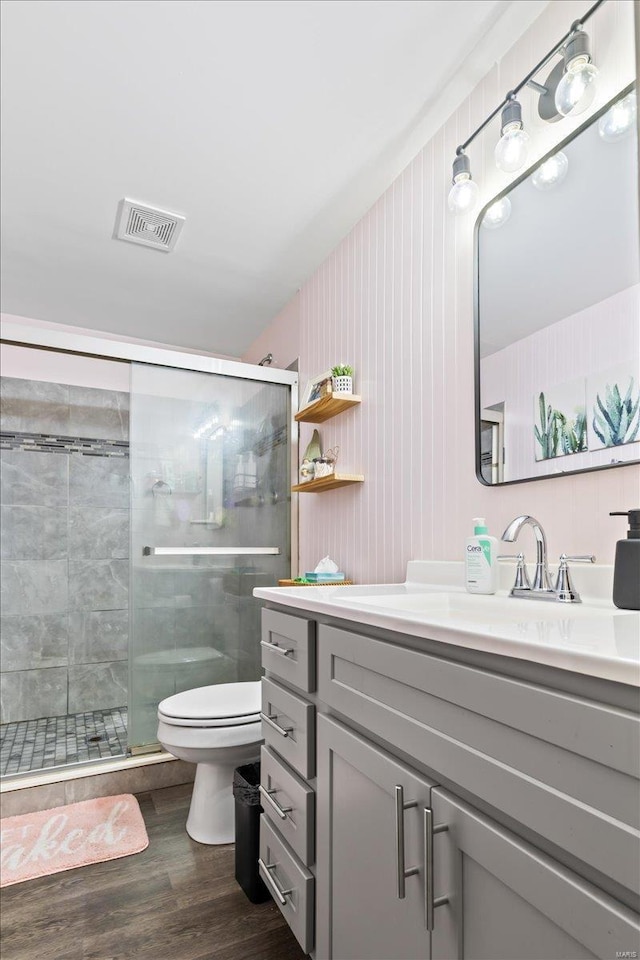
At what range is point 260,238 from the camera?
94.6 inches

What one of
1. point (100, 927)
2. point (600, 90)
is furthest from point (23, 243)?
point (100, 927)

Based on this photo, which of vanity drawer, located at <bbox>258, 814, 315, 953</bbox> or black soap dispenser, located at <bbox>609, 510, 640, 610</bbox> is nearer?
black soap dispenser, located at <bbox>609, 510, 640, 610</bbox>

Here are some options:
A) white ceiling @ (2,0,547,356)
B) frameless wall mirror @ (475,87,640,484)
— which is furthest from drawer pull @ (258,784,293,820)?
white ceiling @ (2,0,547,356)

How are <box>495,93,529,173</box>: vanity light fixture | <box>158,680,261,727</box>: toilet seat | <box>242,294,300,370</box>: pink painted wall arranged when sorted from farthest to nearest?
<box>242,294,300,370</box>: pink painted wall
<box>158,680,261,727</box>: toilet seat
<box>495,93,529,173</box>: vanity light fixture

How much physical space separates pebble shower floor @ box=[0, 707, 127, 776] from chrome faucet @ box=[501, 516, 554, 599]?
201cm

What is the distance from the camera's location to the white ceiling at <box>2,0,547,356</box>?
1.44m

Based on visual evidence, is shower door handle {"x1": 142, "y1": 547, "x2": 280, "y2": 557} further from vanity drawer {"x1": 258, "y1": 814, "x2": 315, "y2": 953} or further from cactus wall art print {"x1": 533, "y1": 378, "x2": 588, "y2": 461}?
cactus wall art print {"x1": 533, "y1": 378, "x2": 588, "y2": 461}

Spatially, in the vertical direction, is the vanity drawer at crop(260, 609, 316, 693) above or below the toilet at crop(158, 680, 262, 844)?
above

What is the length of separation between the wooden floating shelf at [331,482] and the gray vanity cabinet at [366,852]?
3.64ft

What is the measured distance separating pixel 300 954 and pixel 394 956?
696 millimetres

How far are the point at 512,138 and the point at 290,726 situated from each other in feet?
5.01

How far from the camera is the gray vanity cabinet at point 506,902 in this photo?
54cm

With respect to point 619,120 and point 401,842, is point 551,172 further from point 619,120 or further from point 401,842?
point 401,842

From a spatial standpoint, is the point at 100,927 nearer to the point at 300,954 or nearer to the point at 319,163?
the point at 300,954
